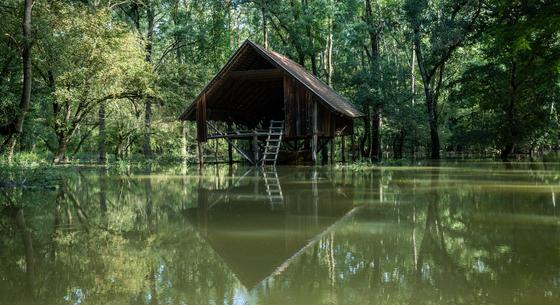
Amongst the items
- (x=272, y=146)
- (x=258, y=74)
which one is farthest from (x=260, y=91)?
(x=272, y=146)

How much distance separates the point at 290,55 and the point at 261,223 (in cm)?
2893

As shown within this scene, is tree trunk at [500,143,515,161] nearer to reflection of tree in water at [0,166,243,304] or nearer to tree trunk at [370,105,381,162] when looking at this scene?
tree trunk at [370,105,381,162]

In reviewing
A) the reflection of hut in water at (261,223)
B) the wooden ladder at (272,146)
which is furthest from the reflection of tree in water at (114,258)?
the wooden ladder at (272,146)

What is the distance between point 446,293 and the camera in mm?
3793

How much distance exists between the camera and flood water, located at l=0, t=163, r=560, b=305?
3.88 m

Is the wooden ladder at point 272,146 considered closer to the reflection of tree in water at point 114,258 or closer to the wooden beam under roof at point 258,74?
the wooden beam under roof at point 258,74

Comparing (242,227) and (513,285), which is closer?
(513,285)

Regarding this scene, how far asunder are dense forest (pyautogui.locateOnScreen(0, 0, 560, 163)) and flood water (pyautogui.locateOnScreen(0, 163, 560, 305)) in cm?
918

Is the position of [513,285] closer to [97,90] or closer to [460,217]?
[460,217]

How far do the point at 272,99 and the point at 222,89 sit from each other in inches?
220

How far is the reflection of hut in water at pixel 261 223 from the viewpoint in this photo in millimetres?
4832

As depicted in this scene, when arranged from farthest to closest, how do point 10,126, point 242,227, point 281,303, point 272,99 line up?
point 272,99, point 10,126, point 242,227, point 281,303

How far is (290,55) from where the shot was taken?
3484 centimetres

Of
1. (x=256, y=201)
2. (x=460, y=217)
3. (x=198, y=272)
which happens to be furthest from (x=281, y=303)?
(x=256, y=201)
